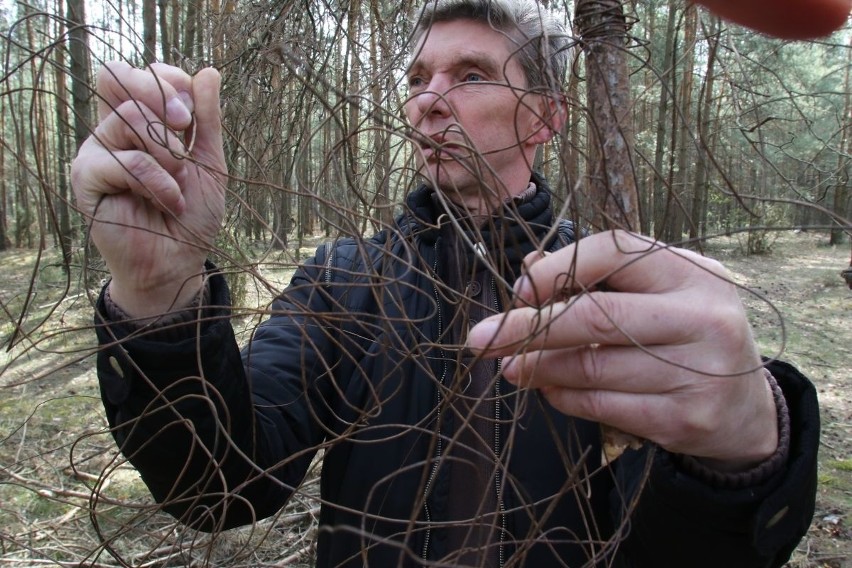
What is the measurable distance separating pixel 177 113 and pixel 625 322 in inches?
25.0

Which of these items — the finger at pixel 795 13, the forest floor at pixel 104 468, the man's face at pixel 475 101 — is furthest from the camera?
the man's face at pixel 475 101

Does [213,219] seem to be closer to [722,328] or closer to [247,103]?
[722,328]

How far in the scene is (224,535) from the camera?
2.30 m

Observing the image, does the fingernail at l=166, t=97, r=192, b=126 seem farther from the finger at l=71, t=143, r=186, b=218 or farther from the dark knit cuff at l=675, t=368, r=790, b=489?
the dark knit cuff at l=675, t=368, r=790, b=489

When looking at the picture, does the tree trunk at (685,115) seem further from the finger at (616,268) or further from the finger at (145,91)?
the finger at (145,91)

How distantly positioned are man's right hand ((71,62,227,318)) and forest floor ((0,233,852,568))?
88 mm

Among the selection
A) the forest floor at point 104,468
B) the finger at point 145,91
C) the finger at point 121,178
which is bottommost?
the forest floor at point 104,468

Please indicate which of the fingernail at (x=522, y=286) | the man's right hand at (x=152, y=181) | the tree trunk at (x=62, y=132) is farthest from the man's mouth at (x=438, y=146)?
the tree trunk at (x=62, y=132)

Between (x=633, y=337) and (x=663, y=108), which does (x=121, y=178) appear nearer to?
(x=633, y=337)

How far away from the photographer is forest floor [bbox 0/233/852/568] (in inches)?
39.6

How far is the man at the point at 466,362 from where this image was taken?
610mm

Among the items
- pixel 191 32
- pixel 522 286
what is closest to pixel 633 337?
pixel 522 286

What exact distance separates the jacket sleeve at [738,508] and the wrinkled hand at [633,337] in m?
0.14

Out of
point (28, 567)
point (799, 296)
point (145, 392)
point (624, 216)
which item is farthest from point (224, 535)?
point (799, 296)
